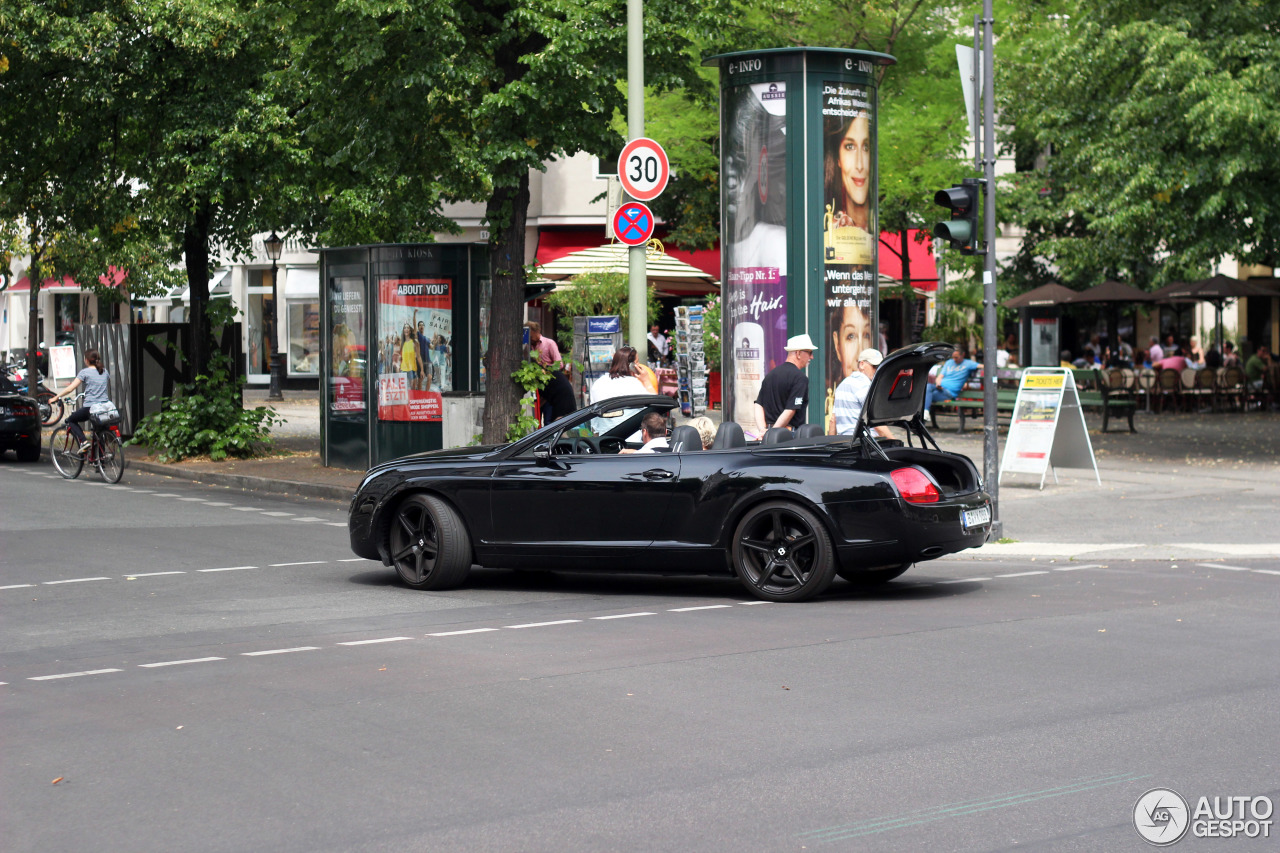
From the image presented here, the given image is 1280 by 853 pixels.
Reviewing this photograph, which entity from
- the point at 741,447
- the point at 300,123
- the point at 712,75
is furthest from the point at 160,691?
the point at 712,75

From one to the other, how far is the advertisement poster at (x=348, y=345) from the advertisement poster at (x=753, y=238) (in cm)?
548

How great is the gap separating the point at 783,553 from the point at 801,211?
7.24 metres

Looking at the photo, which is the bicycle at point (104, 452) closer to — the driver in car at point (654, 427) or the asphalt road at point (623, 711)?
the asphalt road at point (623, 711)

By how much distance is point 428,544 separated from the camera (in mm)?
10766

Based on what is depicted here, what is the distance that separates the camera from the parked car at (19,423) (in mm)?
23562

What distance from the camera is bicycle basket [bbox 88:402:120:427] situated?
794 inches

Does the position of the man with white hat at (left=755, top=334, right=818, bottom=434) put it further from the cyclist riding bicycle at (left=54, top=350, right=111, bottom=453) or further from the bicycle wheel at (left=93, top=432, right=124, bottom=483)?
the cyclist riding bicycle at (left=54, top=350, right=111, bottom=453)

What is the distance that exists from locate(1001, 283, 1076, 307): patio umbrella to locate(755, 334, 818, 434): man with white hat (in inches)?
Answer: 804

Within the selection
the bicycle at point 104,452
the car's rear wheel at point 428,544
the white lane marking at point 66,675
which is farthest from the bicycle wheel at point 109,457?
the white lane marking at point 66,675

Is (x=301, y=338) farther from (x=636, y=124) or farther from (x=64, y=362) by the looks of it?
A: (x=636, y=124)

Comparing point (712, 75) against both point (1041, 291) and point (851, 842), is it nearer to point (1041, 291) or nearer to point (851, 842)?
point (1041, 291)

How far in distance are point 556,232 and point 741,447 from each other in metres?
29.0

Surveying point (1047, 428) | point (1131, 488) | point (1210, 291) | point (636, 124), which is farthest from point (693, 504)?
point (1210, 291)

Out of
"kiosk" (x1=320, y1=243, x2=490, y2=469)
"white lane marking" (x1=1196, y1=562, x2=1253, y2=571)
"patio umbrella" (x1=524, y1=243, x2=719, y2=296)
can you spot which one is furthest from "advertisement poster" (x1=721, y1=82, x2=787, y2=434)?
"patio umbrella" (x1=524, y1=243, x2=719, y2=296)
